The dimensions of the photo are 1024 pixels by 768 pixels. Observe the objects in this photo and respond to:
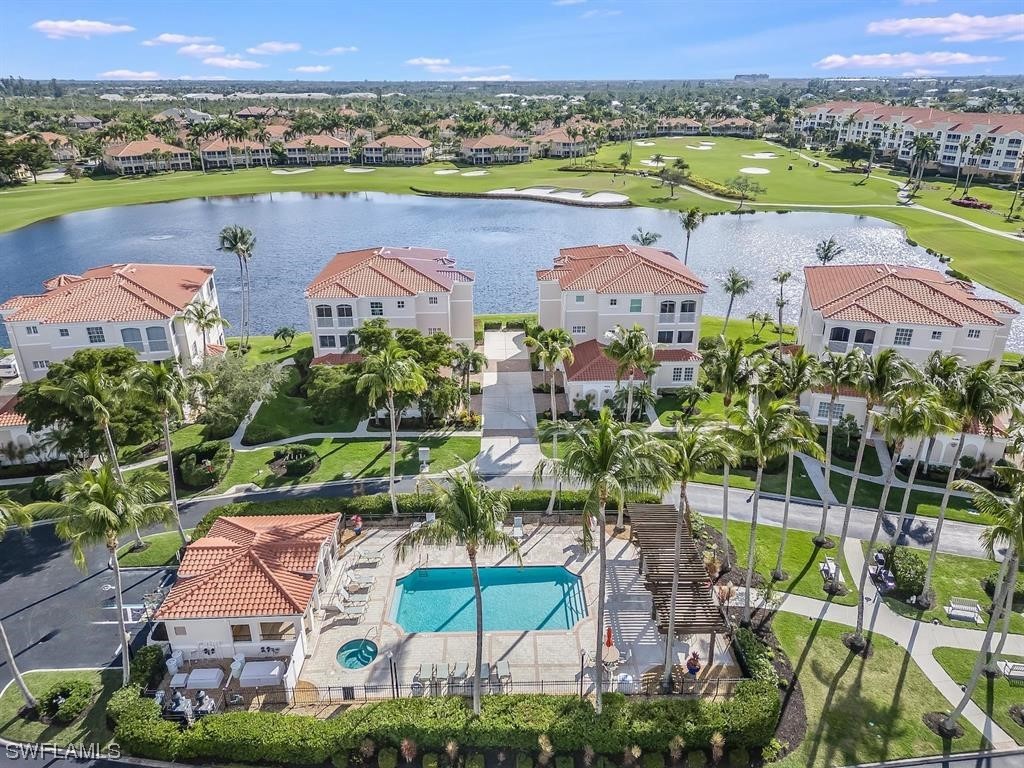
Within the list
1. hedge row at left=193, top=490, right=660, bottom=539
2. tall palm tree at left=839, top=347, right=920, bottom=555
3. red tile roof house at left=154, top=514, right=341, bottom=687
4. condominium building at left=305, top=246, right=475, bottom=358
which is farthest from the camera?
condominium building at left=305, top=246, right=475, bottom=358

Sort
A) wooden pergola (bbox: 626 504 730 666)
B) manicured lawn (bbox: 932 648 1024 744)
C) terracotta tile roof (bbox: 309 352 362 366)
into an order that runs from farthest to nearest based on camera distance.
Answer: terracotta tile roof (bbox: 309 352 362 366)
wooden pergola (bbox: 626 504 730 666)
manicured lawn (bbox: 932 648 1024 744)

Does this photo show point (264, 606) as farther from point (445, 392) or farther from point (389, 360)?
point (445, 392)

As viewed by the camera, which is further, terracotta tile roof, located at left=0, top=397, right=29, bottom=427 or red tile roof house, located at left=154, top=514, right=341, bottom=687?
terracotta tile roof, located at left=0, top=397, right=29, bottom=427

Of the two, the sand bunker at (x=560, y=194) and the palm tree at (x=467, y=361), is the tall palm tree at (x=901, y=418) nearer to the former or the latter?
the palm tree at (x=467, y=361)

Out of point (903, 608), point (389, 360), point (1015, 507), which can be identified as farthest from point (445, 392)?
point (1015, 507)

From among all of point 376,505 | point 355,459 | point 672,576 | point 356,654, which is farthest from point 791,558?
point 355,459

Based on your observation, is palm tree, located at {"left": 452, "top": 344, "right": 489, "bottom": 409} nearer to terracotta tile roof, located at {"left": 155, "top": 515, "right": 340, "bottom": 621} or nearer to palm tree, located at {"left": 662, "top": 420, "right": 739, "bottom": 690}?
terracotta tile roof, located at {"left": 155, "top": 515, "right": 340, "bottom": 621}

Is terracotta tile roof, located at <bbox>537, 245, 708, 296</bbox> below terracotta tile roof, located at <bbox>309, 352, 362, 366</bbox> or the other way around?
the other way around

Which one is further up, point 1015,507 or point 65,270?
point 1015,507

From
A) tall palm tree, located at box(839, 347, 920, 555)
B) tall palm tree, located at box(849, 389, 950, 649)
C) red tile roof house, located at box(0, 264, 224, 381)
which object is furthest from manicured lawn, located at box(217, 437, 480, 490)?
tall palm tree, located at box(849, 389, 950, 649)
